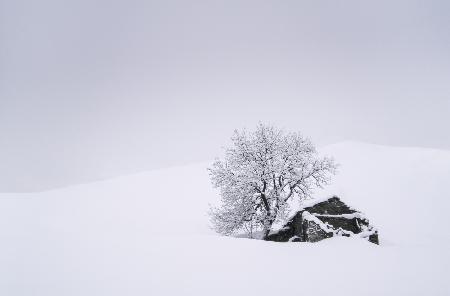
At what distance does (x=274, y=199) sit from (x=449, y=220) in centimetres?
2315

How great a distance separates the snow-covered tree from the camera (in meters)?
24.3

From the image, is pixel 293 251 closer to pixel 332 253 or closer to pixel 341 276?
pixel 332 253

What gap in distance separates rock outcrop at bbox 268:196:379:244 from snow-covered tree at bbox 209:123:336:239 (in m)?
1.80

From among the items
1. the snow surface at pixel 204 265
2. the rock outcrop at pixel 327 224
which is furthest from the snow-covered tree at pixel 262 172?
the snow surface at pixel 204 265

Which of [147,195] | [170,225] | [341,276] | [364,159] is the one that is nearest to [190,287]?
[341,276]

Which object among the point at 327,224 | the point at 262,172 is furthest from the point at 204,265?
the point at 262,172

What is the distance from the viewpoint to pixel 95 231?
18203 millimetres

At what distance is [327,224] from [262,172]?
19.3ft

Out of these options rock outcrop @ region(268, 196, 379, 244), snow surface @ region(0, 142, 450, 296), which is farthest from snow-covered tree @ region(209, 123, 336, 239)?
snow surface @ region(0, 142, 450, 296)

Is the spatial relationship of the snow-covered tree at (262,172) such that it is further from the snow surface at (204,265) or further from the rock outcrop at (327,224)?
the snow surface at (204,265)

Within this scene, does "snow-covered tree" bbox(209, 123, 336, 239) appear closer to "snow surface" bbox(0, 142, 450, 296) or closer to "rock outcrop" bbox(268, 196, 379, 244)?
"rock outcrop" bbox(268, 196, 379, 244)

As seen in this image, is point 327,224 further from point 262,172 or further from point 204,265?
point 204,265

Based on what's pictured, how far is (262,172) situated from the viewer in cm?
2406

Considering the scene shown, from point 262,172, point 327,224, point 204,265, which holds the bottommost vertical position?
point 204,265
